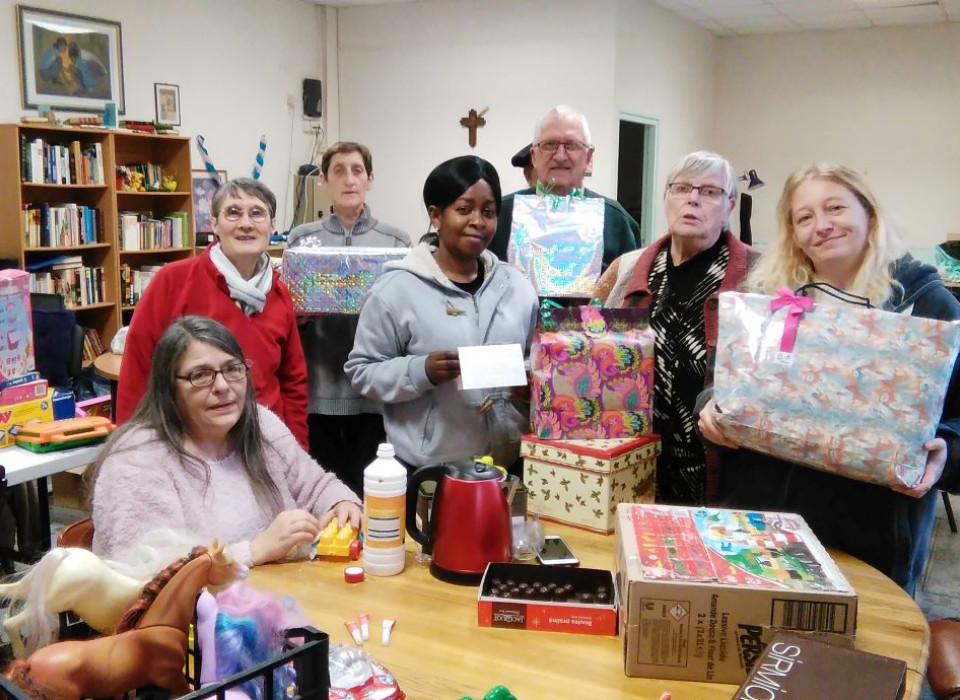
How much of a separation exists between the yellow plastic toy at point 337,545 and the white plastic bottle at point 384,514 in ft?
0.20

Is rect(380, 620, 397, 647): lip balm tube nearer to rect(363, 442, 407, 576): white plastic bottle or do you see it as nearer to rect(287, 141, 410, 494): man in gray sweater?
rect(363, 442, 407, 576): white plastic bottle

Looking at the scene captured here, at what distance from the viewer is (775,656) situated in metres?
1.04

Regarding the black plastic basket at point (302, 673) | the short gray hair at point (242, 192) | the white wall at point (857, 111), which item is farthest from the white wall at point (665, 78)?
the black plastic basket at point (302, 673)

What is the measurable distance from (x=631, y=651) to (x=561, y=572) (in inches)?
9.3

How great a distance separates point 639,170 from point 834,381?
6.23m

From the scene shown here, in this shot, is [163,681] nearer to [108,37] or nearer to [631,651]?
[631,651]

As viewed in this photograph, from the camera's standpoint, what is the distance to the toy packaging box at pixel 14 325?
2.38 meters

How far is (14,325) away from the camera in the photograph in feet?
7.98

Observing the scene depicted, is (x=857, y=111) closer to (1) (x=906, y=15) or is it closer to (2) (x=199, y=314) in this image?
(1) (x=906, y=15)

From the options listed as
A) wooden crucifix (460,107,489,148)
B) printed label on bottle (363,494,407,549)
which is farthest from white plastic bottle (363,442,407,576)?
wooden crucifix (460,107,489,148)

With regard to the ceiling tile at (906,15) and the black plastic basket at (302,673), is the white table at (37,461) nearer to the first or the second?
the black plastic basket at (302,673)

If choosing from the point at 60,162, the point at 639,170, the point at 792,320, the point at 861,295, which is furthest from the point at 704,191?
the point at 639,170

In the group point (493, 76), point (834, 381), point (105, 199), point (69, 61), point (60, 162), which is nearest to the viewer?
point (834, 381)

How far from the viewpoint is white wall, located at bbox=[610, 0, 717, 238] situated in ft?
21.4
